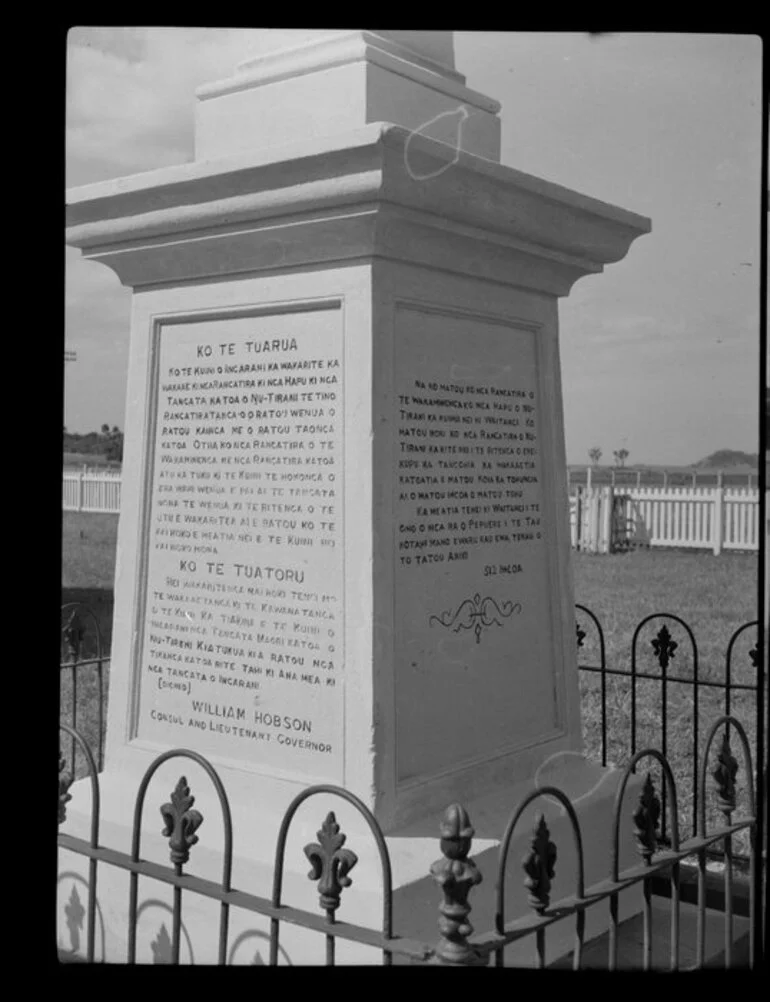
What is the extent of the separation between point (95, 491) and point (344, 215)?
70.4 inches

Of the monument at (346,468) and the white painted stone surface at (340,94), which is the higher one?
the white painted stone surface at (340,94)

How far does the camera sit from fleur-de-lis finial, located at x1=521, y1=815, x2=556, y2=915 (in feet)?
6.95

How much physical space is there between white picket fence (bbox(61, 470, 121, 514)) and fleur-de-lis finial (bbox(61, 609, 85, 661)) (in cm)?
49

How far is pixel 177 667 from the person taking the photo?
3139mm

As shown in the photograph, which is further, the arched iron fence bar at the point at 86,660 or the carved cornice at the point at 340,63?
the arched iron fence bar at the point at 86,660

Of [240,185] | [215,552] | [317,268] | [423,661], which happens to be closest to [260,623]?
[215,552]

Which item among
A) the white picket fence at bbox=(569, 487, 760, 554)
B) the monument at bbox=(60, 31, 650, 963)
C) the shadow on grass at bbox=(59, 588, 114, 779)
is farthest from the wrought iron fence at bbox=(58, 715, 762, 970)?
the white picket fence at bbox=(569, 487, 760, 554)

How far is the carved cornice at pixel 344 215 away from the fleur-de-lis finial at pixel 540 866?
1.49 meters

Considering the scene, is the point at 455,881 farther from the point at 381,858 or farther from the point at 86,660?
the point at 86,660

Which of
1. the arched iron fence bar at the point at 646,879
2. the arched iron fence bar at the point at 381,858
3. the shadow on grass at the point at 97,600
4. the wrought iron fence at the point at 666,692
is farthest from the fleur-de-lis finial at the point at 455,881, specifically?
the shadow on grass at the point at 97,600

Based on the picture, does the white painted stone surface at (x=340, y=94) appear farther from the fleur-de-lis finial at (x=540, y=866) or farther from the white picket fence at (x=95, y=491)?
the fleur-de-lis finial at (x=540, y=866)

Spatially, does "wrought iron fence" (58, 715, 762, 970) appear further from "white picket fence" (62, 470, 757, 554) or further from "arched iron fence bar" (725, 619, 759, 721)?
"white picket fence" (62, 470, 757, 554)

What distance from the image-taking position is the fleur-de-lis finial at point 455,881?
200 cm

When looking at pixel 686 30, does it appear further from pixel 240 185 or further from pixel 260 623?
pixel 260 623
